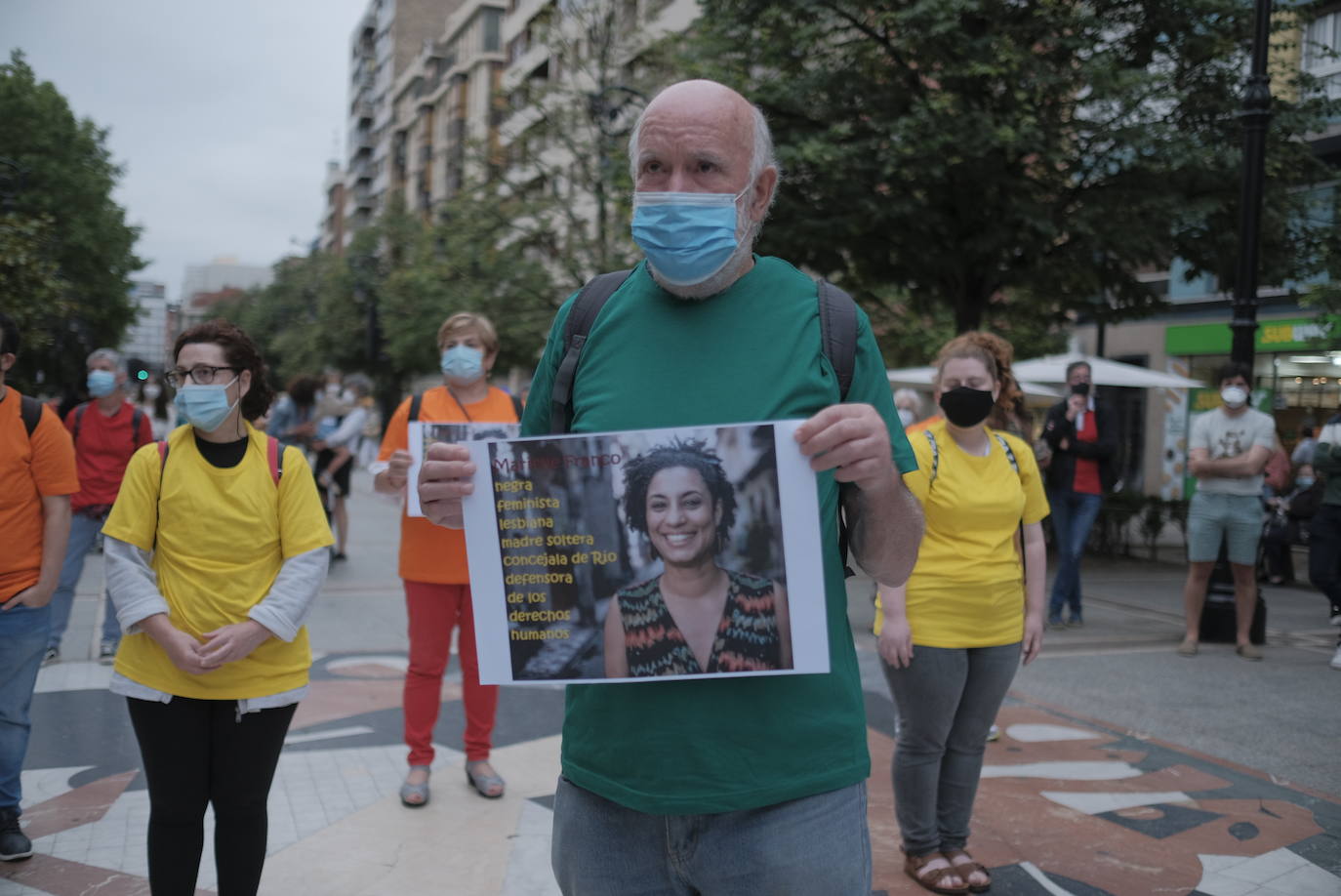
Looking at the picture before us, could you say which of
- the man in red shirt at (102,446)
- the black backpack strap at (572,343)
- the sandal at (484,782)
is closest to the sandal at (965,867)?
the sandal at (484,782)

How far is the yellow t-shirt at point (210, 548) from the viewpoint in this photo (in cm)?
312

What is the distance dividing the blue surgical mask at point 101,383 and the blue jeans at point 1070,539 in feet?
24.0

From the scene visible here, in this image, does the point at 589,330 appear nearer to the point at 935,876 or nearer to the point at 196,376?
the point at 196,376

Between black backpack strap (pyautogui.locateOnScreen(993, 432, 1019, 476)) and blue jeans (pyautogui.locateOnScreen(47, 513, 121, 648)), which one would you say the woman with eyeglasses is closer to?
black backpack strap (pyautogui.locateOnScreen(993, 432, 1019, 476))

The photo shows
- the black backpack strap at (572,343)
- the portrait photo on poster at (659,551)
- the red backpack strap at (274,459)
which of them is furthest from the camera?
the red backpack strap at (274,459)

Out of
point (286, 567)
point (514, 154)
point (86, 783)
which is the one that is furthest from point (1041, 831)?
point (514, 154)

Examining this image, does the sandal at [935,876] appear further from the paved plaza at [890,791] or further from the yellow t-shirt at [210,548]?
the yellow t-shirt at [210,548]

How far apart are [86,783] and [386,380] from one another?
4176 cm

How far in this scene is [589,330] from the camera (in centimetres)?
198

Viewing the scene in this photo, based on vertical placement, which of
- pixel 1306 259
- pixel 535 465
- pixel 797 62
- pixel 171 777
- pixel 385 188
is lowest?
pixel 171 777

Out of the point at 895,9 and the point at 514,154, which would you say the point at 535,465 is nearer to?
the point at 895,9

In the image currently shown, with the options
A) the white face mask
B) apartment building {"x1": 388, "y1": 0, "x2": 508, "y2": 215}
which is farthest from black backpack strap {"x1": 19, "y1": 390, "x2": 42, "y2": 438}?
apartment building {"x1": 388, "y1": 0, "x2": 508, "y2": 215}

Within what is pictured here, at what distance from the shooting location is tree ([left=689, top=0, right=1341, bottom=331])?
12.7 metres

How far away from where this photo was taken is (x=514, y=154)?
22031 millimetres
